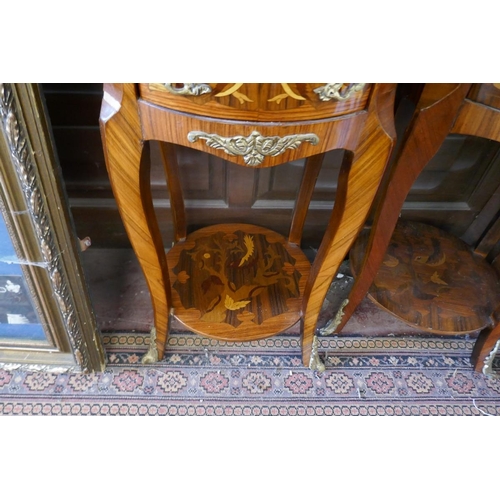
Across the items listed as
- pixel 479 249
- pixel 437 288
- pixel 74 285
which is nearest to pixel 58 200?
pixel 74 285

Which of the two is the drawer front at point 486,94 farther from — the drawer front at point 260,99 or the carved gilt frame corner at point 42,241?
the carved gilt frame corner at point 42,241

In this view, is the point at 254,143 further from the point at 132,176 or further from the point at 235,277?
the point at 235,277

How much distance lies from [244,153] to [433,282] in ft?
1.95

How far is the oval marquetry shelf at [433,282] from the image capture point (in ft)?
2.71

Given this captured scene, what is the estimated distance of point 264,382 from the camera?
0.84 meters

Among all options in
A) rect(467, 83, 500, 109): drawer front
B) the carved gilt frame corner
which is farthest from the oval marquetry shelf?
the carved gilt frame corner

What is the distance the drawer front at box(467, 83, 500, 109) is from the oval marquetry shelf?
396 mm

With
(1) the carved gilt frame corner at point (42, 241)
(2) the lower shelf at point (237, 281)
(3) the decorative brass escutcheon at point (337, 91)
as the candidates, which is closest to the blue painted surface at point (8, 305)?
(1) the carved gilt frame corner at point (42, 241)

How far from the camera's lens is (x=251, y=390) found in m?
0.82

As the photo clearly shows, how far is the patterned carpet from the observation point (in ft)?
2.60

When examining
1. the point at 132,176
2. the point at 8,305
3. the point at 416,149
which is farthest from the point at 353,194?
the point at 8,305

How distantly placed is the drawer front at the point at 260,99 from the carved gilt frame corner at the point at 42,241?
0.14 meters

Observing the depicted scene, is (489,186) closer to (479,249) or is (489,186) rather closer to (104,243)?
(479,249)

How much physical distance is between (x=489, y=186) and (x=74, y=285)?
3.01ft
